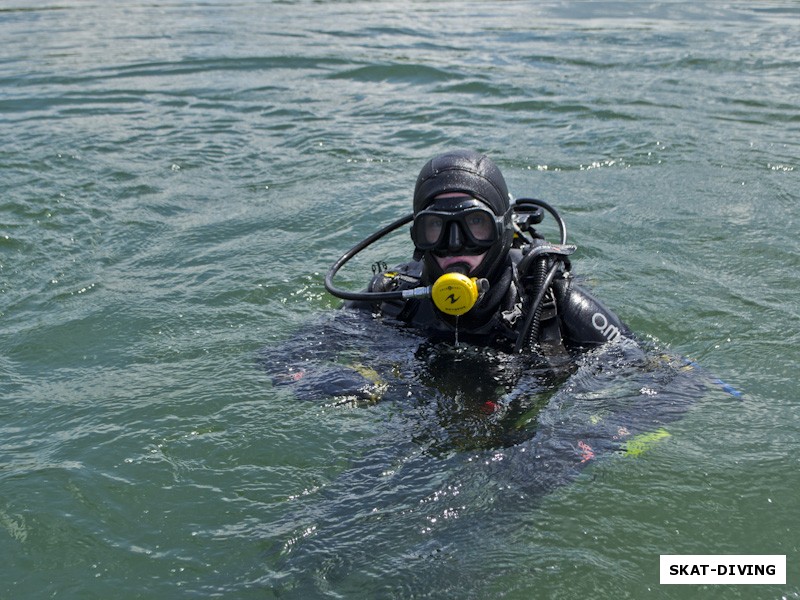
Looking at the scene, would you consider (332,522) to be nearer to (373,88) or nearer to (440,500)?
(440,500)

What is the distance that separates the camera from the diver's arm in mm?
4102

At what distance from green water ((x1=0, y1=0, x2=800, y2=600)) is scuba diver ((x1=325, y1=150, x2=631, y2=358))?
0.45m

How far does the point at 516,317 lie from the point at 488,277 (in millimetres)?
227

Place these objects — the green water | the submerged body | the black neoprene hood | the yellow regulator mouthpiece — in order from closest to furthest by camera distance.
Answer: the green water < the submerged body < the yellow regulator mouthpiece < the black neoprene hood

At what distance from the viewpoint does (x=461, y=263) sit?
4.12 metres

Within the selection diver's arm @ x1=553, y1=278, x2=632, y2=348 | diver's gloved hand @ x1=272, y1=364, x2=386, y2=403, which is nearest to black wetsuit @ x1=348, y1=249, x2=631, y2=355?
diver's arm @ x1=553, y1=278, x2=632, y2=348

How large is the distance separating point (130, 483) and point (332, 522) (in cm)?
87

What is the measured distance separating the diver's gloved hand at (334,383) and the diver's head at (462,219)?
0.55m

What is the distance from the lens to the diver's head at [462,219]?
4.04m

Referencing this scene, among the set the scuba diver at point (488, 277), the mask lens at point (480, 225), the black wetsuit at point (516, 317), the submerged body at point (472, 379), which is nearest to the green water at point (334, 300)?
the submerged body at point (472, 379)

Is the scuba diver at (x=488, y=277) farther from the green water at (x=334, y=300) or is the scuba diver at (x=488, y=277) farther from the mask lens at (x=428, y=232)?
the green water at (x=334, y=300)

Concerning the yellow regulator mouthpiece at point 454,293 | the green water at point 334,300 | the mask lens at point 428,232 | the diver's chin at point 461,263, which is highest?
the mask lens at point 428,232

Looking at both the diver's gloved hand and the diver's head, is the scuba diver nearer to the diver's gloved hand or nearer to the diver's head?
the diver's head

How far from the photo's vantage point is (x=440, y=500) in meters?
3.32
